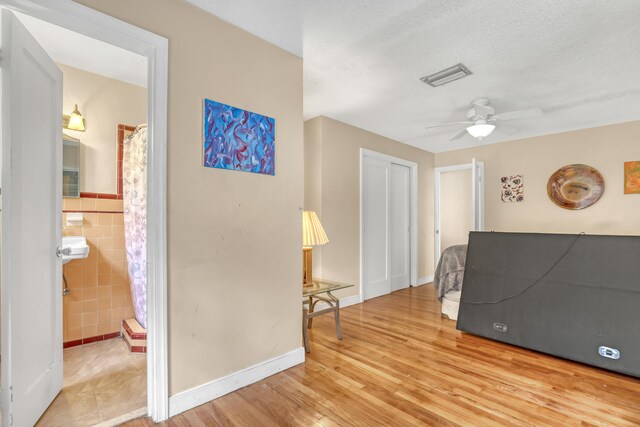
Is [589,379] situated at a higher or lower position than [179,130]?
lower

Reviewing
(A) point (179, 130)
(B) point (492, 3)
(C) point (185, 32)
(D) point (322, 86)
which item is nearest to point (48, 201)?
(A) point (179, 130)

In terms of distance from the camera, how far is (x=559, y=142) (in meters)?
4.36

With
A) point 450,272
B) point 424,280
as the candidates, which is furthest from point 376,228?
point 424,280

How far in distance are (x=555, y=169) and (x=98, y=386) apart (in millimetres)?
5621

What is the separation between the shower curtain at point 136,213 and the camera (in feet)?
7.79

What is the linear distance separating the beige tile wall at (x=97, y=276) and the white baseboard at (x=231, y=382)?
1.44 metres

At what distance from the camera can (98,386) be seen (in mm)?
1999

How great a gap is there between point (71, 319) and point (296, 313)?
6.12 feet

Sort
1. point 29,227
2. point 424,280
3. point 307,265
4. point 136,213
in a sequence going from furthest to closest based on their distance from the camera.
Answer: point 424,280
point 307,265
point 136,213
point 29,227

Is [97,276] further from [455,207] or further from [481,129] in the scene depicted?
[455,207]

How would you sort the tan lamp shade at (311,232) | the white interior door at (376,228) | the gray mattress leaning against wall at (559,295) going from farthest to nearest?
the white interior door at (376,228) < the tan lamp shade at (311,232) < the gray mattress leaning against wall at (559,295)

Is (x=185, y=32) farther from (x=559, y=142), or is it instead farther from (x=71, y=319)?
(x=559, y=142)

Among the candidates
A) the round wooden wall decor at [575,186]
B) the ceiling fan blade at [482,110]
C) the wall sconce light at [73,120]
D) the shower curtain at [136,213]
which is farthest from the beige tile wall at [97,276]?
the round wooden wall decor at [575,186]

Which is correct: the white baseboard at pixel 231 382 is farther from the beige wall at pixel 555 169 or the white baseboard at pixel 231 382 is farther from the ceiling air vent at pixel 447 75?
the beige wall at pixel 555 169
